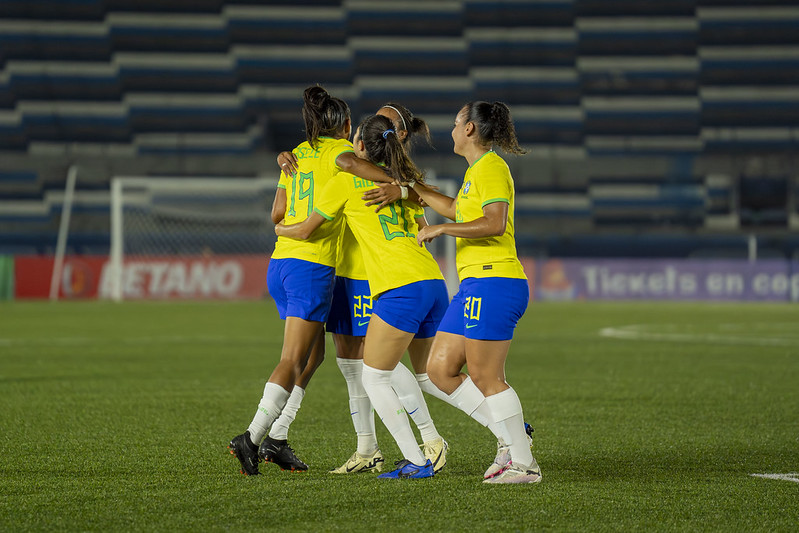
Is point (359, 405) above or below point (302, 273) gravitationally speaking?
below

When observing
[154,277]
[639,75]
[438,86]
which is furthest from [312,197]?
[639,75]

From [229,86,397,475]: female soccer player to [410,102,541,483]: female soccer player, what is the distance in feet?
2.00

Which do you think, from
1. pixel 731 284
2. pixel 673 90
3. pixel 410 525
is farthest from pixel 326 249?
pixel 673 90

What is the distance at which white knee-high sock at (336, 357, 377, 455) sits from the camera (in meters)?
5.36

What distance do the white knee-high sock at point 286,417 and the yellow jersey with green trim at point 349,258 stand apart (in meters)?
0.65

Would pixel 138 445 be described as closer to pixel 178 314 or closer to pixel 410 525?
pixel 410 525

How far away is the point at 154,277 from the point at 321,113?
78.5 ft

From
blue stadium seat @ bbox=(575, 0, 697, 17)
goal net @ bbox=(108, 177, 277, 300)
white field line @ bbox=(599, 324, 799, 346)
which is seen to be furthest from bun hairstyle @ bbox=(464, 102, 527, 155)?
blue stadium seat @ bbox=(575, 0, 697, 17)

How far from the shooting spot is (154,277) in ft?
93.2

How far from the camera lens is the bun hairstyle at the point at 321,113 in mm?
5301

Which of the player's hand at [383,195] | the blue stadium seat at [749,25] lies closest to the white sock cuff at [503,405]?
the player's hand at [383,195]

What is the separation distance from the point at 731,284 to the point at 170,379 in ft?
75.1

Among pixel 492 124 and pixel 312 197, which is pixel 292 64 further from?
pixel 492 124

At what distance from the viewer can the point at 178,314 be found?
2155 centimetres
